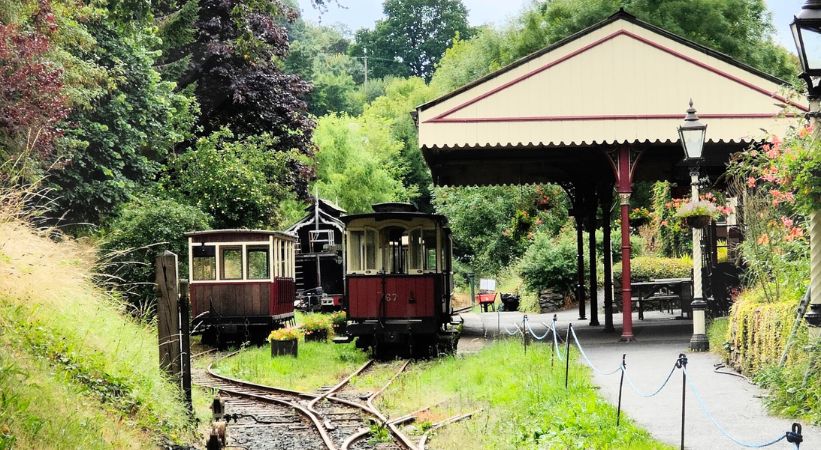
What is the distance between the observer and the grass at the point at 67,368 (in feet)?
24.7

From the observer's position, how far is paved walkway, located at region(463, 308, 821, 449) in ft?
28.8

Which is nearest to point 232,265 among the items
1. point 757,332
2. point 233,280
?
point 233,280

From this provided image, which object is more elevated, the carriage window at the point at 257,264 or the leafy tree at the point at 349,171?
the leafy tree at the point at 349,171

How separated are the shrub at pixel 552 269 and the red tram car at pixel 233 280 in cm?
1313

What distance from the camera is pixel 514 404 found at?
1160 centimetres

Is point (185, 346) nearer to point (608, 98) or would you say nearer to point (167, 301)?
point (167, 301)

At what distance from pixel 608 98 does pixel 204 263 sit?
1082 centimetres

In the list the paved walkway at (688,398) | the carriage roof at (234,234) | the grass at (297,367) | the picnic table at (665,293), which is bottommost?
the grass at (297,367)

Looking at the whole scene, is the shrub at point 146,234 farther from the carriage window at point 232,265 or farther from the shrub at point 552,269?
the shrub at point 552,269

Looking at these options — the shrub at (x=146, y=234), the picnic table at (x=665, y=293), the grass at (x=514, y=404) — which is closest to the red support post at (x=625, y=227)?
the grass at (x=514, y=404)

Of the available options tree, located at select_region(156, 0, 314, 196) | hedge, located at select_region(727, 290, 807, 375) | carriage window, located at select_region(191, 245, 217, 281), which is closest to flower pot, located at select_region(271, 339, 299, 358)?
carriage window, located at select_region(191, 245, 217, 281)

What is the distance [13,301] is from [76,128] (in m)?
17.1

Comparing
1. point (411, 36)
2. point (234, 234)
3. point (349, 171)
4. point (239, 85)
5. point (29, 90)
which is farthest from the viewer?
point (411, 36)

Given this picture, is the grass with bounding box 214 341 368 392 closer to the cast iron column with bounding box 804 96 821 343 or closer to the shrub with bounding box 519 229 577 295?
the cast iron column with bounding box 804 96 821 343
